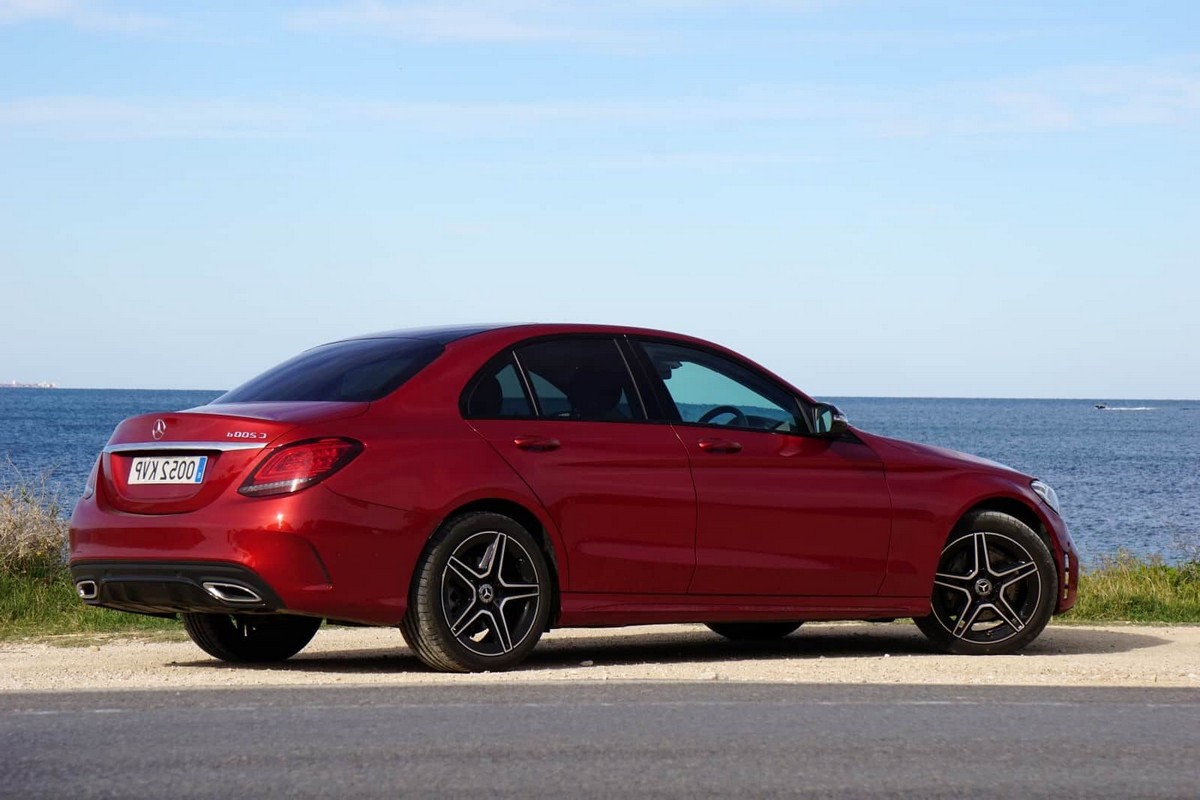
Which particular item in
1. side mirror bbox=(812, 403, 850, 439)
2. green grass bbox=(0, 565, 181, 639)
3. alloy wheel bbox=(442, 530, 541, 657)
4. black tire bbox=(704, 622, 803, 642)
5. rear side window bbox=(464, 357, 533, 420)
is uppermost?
rear side window bbox=(464, 357, 533, 420)

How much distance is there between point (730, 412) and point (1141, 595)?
673 centimetres

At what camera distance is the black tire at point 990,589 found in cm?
1010

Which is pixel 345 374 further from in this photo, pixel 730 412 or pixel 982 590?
pixel 982 590

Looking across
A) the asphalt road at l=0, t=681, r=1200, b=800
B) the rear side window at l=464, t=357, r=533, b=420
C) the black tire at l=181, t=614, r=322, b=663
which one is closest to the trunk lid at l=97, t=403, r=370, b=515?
the rear side window at l=464, t=357, r=533, b=420

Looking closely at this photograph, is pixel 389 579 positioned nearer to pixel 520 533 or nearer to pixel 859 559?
pixel 520 533

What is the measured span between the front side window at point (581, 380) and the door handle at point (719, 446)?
1.17 feet

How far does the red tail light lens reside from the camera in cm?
807

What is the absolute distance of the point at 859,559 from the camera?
383 inches

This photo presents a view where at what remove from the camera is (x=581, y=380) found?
9.12 meters

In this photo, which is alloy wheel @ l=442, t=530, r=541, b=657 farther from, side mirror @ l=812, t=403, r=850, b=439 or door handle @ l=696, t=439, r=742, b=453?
side mirror @ l=812, t=403, r=850, b=439

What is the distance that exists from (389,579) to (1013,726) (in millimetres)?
2897

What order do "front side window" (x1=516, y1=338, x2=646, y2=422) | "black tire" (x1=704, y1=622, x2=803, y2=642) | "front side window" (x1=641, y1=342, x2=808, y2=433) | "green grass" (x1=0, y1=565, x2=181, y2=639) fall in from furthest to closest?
"green grass" (x1=0, y1=565, x2=181, y2=639)
"black tire" (x1=704, y1=622, x2=803, y2=642)
"front side window" (x1=641, y1=342, x2=808, y2=433)
"front side window" (x1=516, y1=338, x2=646, y2=422)

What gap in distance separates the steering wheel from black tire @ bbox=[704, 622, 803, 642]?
198cm

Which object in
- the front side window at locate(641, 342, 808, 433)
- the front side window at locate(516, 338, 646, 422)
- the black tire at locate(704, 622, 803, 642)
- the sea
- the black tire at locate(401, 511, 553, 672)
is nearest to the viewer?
the black tire at locate(401, 511, 553, 672)
